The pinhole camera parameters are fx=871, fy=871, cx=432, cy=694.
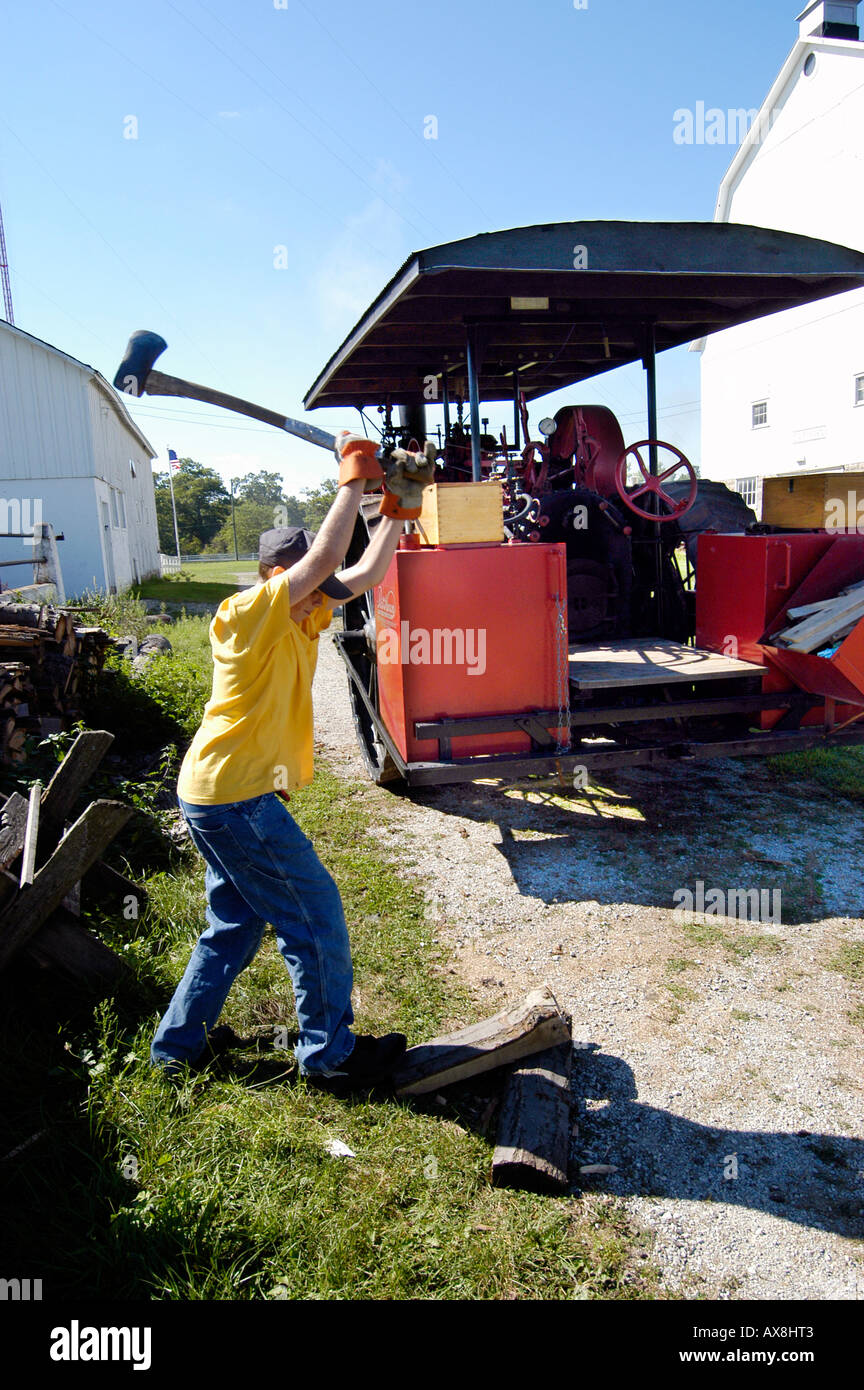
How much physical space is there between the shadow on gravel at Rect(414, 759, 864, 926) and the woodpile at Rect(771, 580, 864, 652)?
1143mm

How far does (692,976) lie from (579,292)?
3.81 m

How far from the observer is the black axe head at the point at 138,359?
409 centimetres

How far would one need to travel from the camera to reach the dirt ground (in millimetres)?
2387

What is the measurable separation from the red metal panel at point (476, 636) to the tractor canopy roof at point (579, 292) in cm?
140

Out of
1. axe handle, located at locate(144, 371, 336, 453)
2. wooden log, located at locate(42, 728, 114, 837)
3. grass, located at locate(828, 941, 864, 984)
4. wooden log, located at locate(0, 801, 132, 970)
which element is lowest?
grass, located at locate(828, 941, 864, 984)

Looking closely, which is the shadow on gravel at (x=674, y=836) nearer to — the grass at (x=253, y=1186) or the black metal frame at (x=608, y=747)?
the black metal frame at (x=608, y=747)

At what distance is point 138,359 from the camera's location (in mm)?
4105

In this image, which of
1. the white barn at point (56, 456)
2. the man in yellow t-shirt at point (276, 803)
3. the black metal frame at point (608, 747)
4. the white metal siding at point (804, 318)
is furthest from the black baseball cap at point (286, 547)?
the white metal siding at point (804, 318)

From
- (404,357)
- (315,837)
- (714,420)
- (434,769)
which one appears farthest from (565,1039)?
(714,420)

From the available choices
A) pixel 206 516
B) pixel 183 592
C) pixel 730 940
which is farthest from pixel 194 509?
pixel 730 940

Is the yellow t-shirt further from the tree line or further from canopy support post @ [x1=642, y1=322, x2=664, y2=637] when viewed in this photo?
the tree line

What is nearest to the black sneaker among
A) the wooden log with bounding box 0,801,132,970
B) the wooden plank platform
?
the wooden log with bounding box 0,801,132,970
